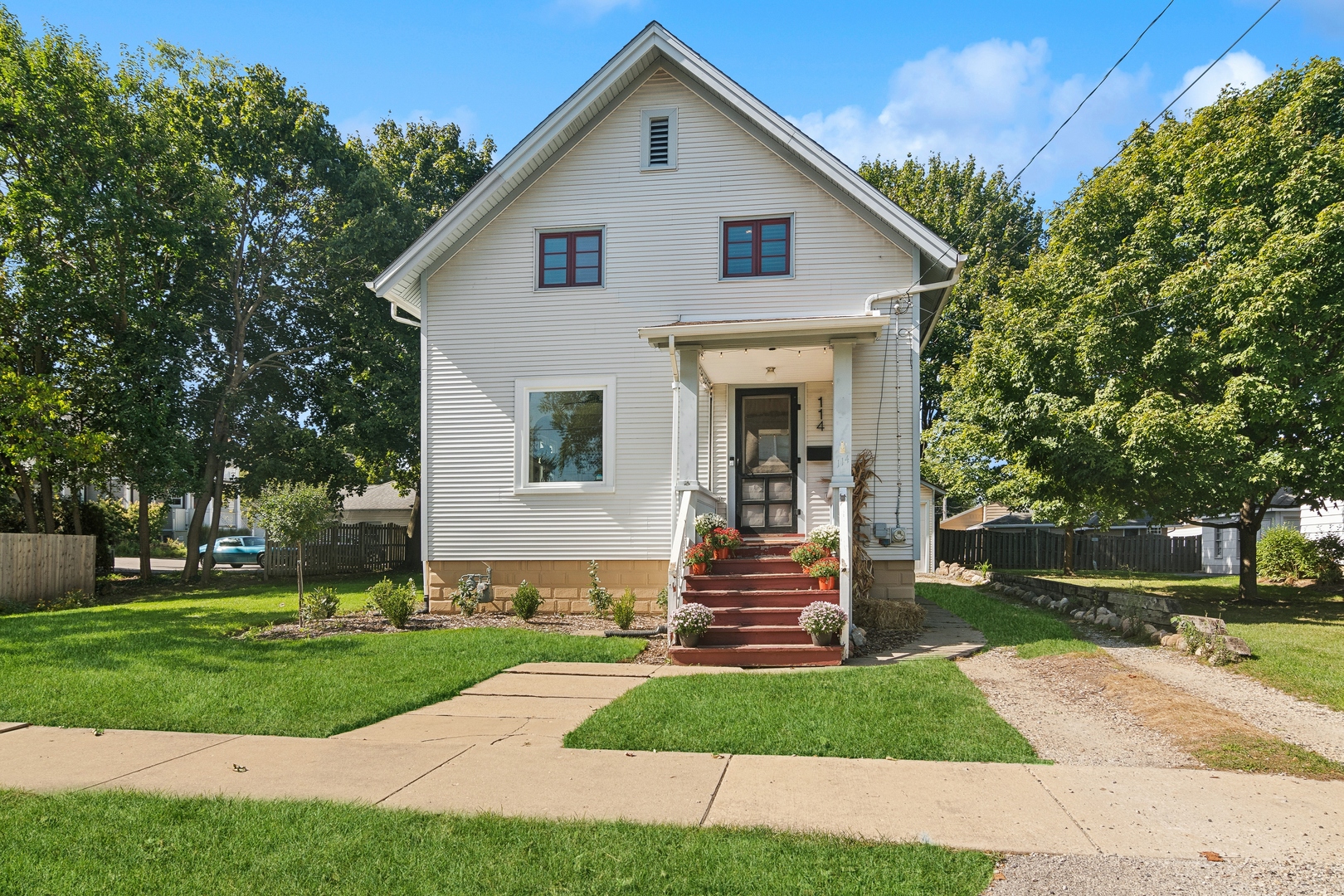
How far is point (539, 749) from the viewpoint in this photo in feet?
19.6

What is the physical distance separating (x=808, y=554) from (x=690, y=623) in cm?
201

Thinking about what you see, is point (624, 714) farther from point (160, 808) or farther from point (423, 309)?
point (423, 309)

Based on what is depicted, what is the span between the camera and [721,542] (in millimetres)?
11344

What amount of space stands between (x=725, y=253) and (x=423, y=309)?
5.01 meters

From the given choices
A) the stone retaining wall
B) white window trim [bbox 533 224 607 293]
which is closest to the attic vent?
white window trim [bbox 533 224 607 293]

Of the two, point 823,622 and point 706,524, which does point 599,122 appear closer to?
point 706,524

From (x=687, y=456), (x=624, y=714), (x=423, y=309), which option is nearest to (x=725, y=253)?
(x=687, y=456)

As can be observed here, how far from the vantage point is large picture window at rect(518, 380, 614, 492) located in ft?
44.1

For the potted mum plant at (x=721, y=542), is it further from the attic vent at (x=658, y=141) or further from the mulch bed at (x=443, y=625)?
the attic vent at (x=658, y=141)

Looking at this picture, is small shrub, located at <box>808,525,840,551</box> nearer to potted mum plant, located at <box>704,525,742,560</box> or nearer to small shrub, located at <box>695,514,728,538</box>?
potted mum plant, located at <box>704,525,742,560</box>

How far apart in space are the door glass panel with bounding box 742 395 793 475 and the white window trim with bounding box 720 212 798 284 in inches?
72.3

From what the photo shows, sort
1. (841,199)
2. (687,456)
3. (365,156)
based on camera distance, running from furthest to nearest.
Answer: (365,156) < (841,199) < (687,456)

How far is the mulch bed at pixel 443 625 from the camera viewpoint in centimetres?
1168

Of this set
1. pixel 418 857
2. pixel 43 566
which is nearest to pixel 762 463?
pixel 418 857
